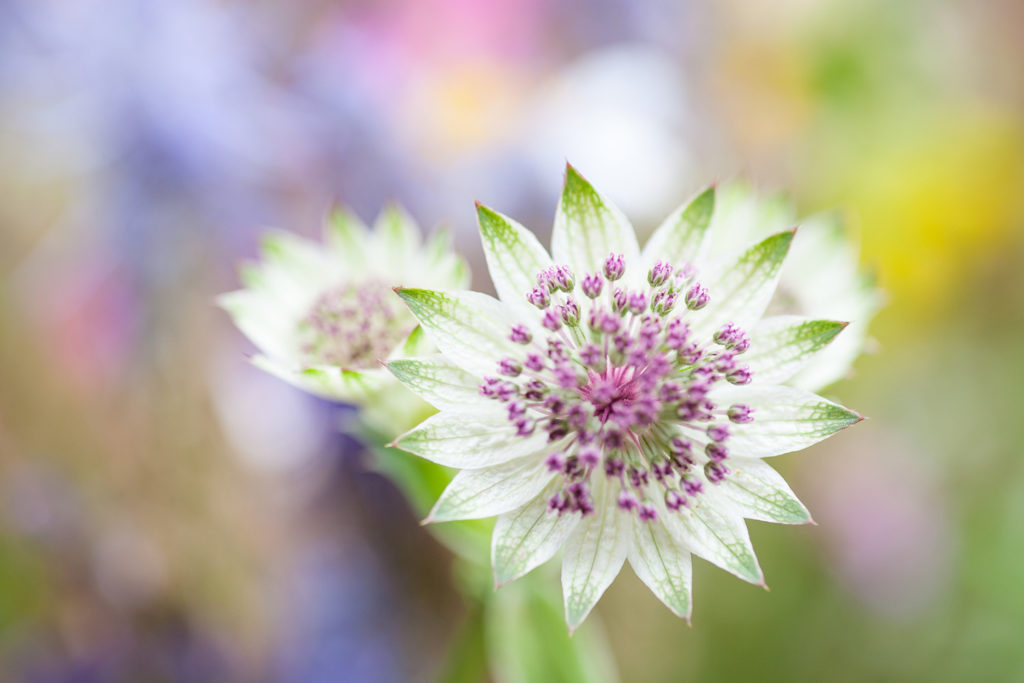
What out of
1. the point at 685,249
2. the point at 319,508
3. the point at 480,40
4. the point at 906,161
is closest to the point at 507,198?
the point at 480,40

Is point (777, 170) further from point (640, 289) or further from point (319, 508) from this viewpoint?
point (640, 289)

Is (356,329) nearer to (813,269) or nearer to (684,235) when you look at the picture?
(684,235)

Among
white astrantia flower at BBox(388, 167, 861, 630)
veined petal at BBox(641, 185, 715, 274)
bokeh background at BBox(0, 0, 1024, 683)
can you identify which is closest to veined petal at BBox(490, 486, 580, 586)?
white astrantia flower at BBox(388, 167, 861, 630)

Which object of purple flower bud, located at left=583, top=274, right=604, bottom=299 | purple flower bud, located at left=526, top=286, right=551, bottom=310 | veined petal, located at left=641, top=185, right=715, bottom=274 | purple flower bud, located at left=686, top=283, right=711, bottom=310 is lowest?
purple flower bud, located at left=526, top=286, right=551, bottom=310

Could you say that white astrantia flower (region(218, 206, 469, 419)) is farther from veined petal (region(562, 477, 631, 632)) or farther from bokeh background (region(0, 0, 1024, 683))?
bokeh background (region(0, 0, 1024, 683))

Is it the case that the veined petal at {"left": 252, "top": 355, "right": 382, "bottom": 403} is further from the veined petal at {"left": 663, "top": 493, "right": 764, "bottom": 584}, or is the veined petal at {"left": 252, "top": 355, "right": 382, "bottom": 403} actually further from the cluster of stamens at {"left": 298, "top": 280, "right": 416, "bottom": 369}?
the veined petal at {"left": 663, "top": 493, "right": 764, "bottom": 584}

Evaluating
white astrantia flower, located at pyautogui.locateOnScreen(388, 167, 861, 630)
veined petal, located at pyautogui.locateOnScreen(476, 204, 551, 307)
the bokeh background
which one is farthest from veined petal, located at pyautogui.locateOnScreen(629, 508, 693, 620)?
the bokeh background

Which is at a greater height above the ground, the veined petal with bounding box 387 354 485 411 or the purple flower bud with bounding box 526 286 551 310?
the purple flower bud with bounding box 526 286 551 310

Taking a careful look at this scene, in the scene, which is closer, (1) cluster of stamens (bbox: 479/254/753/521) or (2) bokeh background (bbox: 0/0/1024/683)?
(1) cluster of stamens (bbox: 479/254/753/521)
